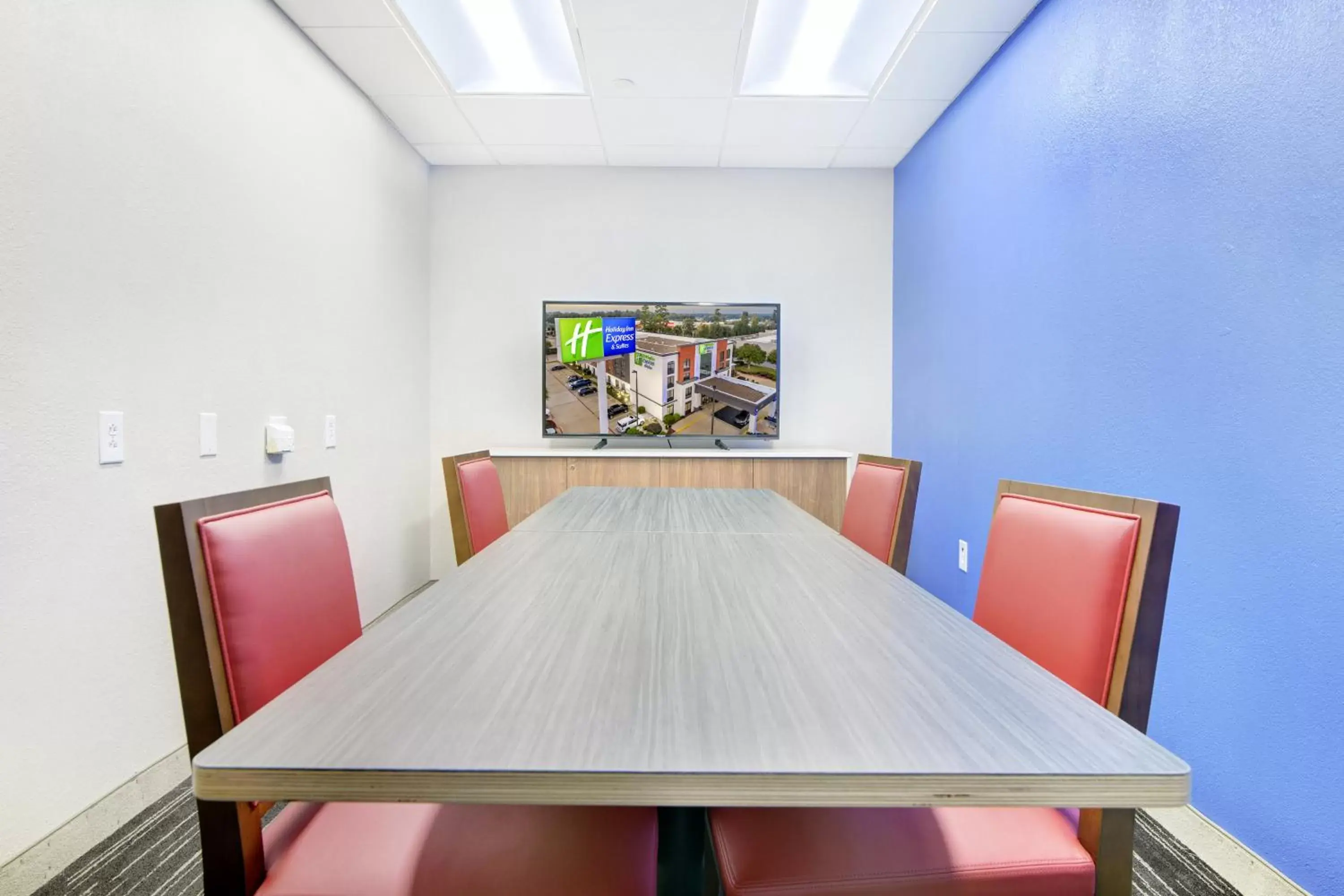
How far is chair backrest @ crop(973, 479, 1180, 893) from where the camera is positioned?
2.55ft

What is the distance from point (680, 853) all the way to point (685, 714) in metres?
0.17

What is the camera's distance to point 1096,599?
0.85 m

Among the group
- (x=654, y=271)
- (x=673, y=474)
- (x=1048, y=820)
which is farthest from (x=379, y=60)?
(x=1048, y=820)

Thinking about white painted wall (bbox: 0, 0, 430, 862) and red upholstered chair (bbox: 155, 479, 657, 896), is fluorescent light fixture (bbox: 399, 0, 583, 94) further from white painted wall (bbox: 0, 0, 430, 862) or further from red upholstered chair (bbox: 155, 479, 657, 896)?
red upholstered chair (bbox: 155, 479, 657, 896)

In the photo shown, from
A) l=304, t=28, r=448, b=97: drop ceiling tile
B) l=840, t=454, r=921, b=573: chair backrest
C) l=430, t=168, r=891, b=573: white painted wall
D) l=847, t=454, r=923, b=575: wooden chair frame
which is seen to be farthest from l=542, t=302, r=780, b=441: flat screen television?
l=847, t=454, r=923, b=575: wooden chair frame

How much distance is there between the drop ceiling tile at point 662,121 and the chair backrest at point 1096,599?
264 cm

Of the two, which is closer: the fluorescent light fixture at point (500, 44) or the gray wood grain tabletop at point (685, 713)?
the gray wood grain tabletop at point (685, 713)

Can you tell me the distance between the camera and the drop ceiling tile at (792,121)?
2840mm

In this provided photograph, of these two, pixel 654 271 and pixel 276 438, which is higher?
pixel 654 271

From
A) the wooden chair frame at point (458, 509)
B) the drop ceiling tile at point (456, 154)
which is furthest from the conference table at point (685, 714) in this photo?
the drop ceiling tile at point (456, 154)

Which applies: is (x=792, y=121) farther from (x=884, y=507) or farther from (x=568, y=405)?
(x=884, y=507)

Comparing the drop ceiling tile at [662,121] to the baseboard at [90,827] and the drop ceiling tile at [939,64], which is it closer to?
the drop ceiling tile at [939,64]

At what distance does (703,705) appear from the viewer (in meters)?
0.59

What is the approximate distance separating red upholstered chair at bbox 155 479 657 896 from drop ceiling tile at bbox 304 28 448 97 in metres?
2.38
